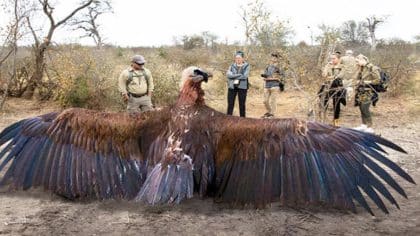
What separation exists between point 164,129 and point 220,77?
43.3 feet

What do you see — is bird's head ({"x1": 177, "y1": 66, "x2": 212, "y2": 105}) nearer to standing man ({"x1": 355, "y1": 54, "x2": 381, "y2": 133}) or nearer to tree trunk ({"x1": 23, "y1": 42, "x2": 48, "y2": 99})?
standing man ({"x1": 355, "y1": 54, "x2": 381, "y2": 133})

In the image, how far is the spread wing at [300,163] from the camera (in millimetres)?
5121

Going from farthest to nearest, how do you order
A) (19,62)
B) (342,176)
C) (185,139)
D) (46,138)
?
(19,62) < (46,138) < (185,139) < (342,176)

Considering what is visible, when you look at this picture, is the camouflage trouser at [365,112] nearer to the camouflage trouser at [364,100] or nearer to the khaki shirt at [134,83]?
the camouflage trouser at [364,100]

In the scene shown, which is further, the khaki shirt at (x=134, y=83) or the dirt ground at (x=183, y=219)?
the khaki shirt at (x=134, y=83)

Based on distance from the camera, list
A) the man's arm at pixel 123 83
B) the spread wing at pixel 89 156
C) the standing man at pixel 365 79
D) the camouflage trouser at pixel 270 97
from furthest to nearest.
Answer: the camouflage trouser at pixel 270 97, the standing man at pixel 365 79, the man's arm at pixel 123 83, the spread wing at pixel 89 156

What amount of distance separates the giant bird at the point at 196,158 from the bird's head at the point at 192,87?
12 millimetres

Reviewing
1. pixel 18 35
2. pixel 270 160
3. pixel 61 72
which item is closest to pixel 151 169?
pixel 270 160

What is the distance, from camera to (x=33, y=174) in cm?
594

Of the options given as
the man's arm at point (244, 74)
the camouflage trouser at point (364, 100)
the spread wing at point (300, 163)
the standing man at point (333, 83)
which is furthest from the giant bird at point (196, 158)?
the man's arm at point (244, 74)

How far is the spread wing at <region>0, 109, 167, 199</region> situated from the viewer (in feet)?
18.9

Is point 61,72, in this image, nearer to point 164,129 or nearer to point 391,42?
point 164,129

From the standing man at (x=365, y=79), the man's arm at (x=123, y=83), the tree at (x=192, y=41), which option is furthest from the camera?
the tree at (x=192, y=41)

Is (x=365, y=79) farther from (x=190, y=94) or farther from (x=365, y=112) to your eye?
(x=190, y=94)
